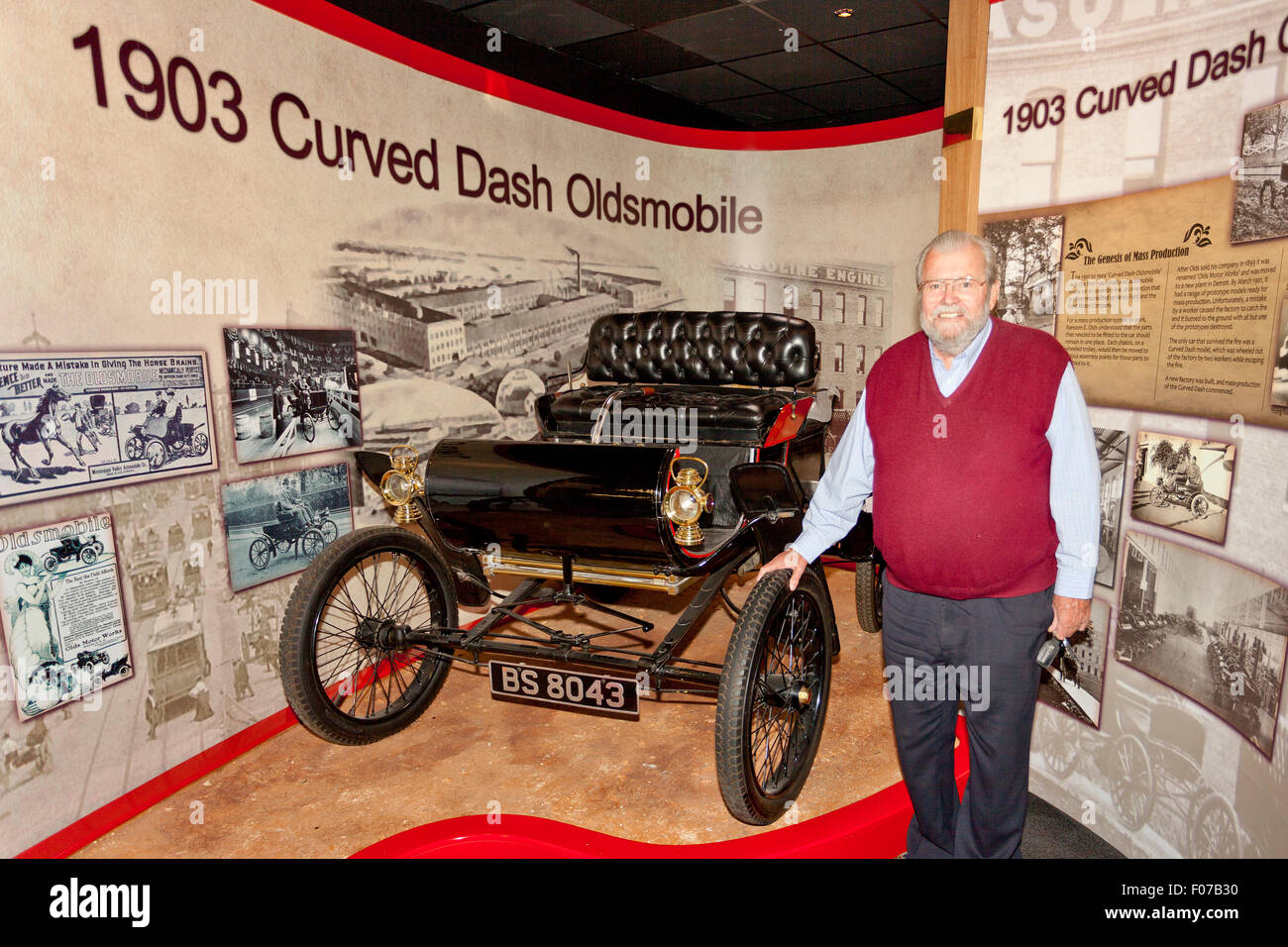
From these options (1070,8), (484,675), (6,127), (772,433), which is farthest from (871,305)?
(6,127)

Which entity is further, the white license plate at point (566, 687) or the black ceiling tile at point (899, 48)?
the black ceiling tile at point (899, 48)

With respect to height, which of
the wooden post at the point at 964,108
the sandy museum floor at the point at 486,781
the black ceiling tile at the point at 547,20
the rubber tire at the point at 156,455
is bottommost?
the sandy museum floor at the point at 486,781

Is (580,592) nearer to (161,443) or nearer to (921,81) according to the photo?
(161,443)

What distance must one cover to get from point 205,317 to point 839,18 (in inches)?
209

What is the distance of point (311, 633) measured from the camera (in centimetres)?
303

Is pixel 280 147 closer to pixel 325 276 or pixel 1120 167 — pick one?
pixel 325 276

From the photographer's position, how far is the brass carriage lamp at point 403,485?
3285mm

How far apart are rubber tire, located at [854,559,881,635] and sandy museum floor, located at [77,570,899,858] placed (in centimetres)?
83

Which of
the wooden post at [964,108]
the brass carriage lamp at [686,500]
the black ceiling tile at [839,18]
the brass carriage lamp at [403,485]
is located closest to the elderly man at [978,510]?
the brass carriage lamp at [686,500]

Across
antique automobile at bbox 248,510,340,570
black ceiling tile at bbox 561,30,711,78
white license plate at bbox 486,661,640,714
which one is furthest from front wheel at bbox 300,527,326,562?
black ceiling tile at bbox 561,30,711,78

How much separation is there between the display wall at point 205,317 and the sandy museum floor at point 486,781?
0.25 m

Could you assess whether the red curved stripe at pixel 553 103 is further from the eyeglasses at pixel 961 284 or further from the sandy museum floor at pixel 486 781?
the sandy museum floor at pixel 486 781

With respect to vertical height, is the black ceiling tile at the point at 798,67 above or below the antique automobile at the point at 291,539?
above

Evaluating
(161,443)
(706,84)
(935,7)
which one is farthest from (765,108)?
(161,443)
